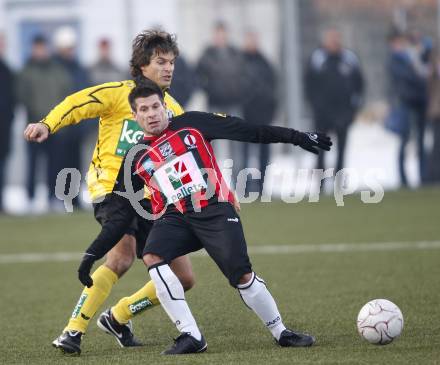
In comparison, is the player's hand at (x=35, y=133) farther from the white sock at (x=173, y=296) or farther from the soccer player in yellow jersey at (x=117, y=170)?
the white sock at (x=173, y=296)

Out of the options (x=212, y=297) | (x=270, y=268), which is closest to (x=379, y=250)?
(x=270, y=268)

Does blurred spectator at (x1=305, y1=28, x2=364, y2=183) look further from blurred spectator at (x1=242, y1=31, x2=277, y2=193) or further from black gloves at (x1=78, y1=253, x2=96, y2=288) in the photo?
black gloves at (x1=78, y1=253, x2=96, y2=288)

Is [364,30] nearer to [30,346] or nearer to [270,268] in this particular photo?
[270,268]

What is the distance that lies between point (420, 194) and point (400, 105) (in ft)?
4.78

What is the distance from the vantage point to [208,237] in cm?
606

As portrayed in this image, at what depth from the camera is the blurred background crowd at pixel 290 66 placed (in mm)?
16391

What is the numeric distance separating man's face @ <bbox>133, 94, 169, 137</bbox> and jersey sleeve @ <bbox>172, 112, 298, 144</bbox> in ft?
0.37

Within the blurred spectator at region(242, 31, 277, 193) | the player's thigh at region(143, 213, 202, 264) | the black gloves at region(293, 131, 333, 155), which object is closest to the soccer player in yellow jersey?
the player's thigh at region(143, 213, 202, 264)

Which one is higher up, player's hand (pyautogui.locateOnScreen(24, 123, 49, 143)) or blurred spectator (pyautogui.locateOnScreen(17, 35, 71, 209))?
player's hand (pyautogui.locateOnScreen(24, 123, 49, 143))

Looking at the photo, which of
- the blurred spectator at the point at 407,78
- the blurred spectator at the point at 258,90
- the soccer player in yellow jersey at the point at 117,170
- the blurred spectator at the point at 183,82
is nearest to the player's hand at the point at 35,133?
the soccer player in yellow jersey at the point at 117,170

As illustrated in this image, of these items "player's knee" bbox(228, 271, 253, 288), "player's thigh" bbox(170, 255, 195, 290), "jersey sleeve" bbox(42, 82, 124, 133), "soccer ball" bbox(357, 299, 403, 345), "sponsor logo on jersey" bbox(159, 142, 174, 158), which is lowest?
"soccer ball" bbox(357, 299, 403, 345)

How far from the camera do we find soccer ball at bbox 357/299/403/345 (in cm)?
594

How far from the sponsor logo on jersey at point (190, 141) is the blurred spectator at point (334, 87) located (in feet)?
34.2

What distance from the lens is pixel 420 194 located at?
1609 cm
